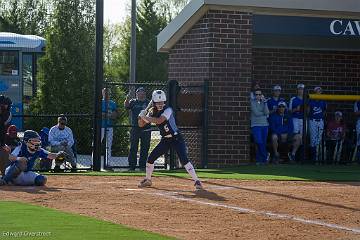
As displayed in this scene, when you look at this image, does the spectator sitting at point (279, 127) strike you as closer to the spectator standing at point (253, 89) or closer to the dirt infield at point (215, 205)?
the spectator standing at point (253, 89)

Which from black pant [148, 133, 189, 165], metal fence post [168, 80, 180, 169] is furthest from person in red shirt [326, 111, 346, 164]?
black pant [148, 133, 189, 165]

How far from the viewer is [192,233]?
32.9 feet

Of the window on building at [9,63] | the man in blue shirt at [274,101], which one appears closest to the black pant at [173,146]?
the man in blue shirt at [274,101]

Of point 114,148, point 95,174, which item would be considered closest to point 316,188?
point 95,174

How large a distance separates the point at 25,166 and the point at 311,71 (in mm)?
10332

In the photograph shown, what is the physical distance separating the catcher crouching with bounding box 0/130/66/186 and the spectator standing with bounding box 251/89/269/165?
6330 millimetres

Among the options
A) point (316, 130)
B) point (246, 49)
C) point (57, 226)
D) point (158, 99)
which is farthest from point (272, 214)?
point (316, 130)

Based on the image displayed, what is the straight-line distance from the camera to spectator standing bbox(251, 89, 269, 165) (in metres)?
20.4

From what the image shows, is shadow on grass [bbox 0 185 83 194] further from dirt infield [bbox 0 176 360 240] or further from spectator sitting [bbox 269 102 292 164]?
spectator sitting [bbox 269 102 292 164]

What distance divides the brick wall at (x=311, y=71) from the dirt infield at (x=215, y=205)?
666 cm

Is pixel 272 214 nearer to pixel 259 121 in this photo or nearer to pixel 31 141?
pixel 31 141

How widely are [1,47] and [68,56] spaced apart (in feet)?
18.1

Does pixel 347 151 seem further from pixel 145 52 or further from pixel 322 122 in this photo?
pixel 145 52

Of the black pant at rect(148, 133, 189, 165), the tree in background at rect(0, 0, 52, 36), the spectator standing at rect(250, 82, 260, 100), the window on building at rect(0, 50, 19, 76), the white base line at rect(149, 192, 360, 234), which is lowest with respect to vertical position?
the white base line at rect(149, 192, 360, 234)
